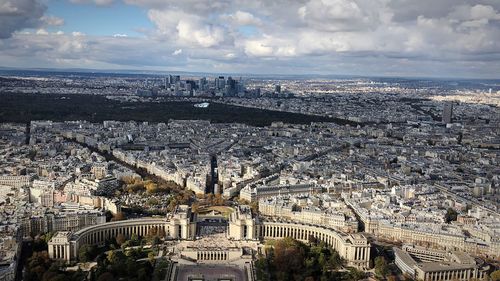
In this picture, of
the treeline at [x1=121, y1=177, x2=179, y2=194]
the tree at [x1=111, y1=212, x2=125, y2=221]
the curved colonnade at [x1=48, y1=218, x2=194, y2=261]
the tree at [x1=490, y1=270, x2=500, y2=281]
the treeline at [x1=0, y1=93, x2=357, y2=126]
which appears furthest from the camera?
the treeline at [x1=0, y1=93, x2=357, y2=126]

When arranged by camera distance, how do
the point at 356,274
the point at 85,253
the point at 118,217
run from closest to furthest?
the point at 356,274, the point at 85,253, the point at 118,217

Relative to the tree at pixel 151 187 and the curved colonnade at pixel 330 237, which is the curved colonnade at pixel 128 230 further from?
the tree at pixel 151 187

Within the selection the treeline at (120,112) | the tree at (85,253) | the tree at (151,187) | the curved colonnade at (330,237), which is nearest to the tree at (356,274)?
the curved colonnade at (330,237)

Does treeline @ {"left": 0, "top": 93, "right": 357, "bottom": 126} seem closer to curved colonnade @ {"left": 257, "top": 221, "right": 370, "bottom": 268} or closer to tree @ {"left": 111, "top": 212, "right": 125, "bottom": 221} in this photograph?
tree @ {"left": 111, "top": 212, "right": 125, "bottom": 221}

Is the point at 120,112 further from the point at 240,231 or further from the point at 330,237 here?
the point at 330,237

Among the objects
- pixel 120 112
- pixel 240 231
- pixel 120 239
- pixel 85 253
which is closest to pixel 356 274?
pixel 240 231

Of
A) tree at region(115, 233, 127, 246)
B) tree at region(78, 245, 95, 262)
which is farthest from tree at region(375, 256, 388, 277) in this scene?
tree at region(78, 245, 95, 262)

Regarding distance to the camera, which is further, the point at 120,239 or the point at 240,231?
the point at 240,231

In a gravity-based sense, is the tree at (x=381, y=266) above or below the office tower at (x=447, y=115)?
below

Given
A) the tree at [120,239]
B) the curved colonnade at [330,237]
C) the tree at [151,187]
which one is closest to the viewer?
the curved colonnade at [330,237]
